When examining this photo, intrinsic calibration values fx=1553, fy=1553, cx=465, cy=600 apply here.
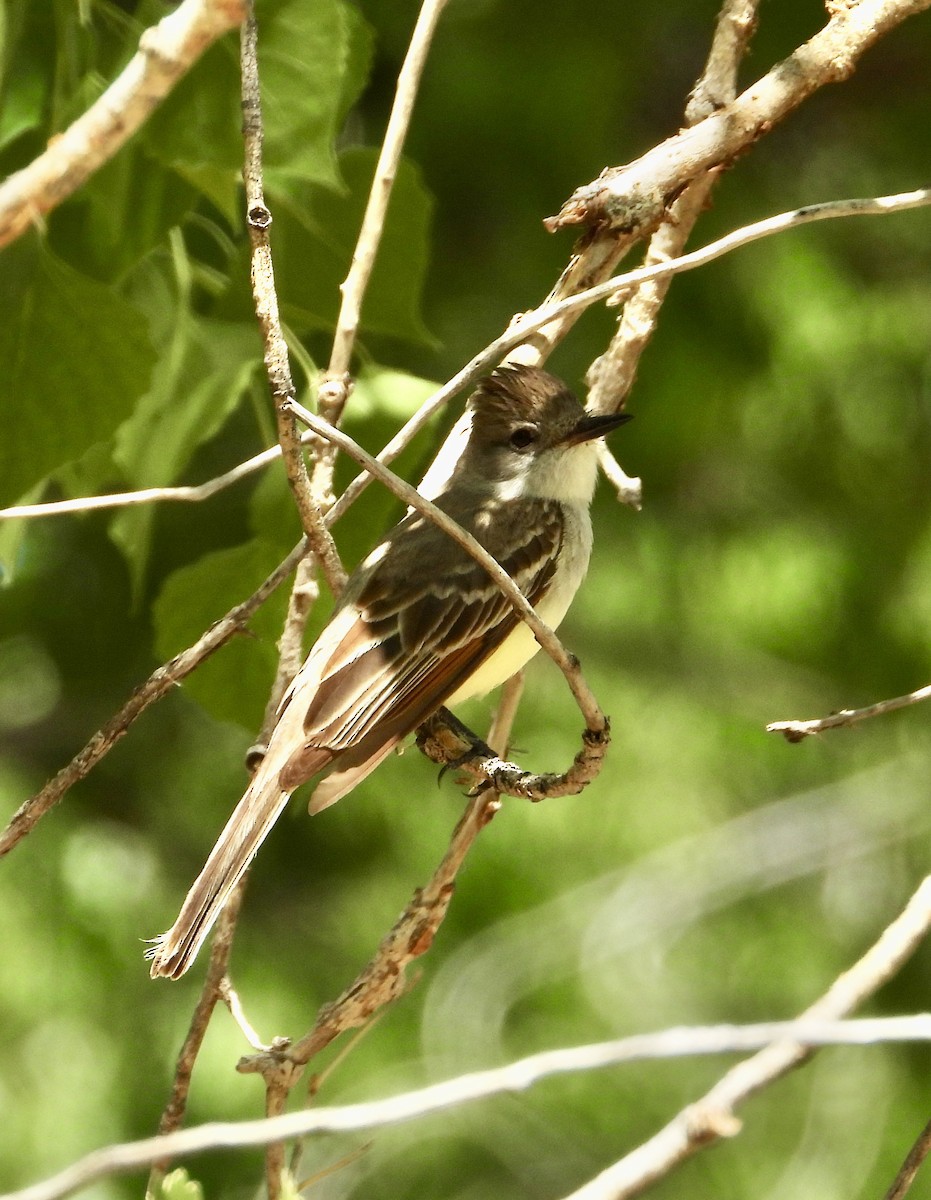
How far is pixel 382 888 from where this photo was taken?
461cm

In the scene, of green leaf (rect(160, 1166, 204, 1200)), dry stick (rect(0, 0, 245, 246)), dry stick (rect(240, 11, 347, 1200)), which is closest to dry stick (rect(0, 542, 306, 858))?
dry stick (rect(240, 11, 347, 1200))

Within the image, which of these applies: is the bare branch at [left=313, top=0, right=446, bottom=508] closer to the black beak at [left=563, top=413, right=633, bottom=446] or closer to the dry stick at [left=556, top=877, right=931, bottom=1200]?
the black beak at [left=563, top=413, right=633, bottom=446]

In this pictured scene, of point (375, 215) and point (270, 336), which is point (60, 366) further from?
point (270, 336)

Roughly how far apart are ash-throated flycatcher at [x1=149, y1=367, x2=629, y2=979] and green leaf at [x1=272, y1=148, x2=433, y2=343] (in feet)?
1.07

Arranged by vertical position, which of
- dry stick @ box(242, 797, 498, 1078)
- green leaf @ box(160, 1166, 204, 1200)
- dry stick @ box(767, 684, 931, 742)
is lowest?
green leaf @ box(160, 1166, 204, 1200)

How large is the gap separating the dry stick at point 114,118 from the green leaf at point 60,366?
0.80 meters

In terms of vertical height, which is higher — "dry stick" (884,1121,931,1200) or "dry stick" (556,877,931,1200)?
"dry stick" (556,877,931,1200)

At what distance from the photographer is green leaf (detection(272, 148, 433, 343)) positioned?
86.4 inches

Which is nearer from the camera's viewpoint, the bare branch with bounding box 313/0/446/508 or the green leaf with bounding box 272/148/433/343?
the bare branch with bounding box 313/0/446/508

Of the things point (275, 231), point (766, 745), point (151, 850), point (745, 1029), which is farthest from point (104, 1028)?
point (745, 1029)

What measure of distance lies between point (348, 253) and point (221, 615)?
540 millimetres

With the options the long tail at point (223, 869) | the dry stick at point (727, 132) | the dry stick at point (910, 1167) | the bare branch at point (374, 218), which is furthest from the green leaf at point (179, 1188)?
the dry stick at point (727, 132)

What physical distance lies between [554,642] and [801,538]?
3.54 metres

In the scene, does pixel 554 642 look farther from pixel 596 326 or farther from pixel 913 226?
pixel 913 226
